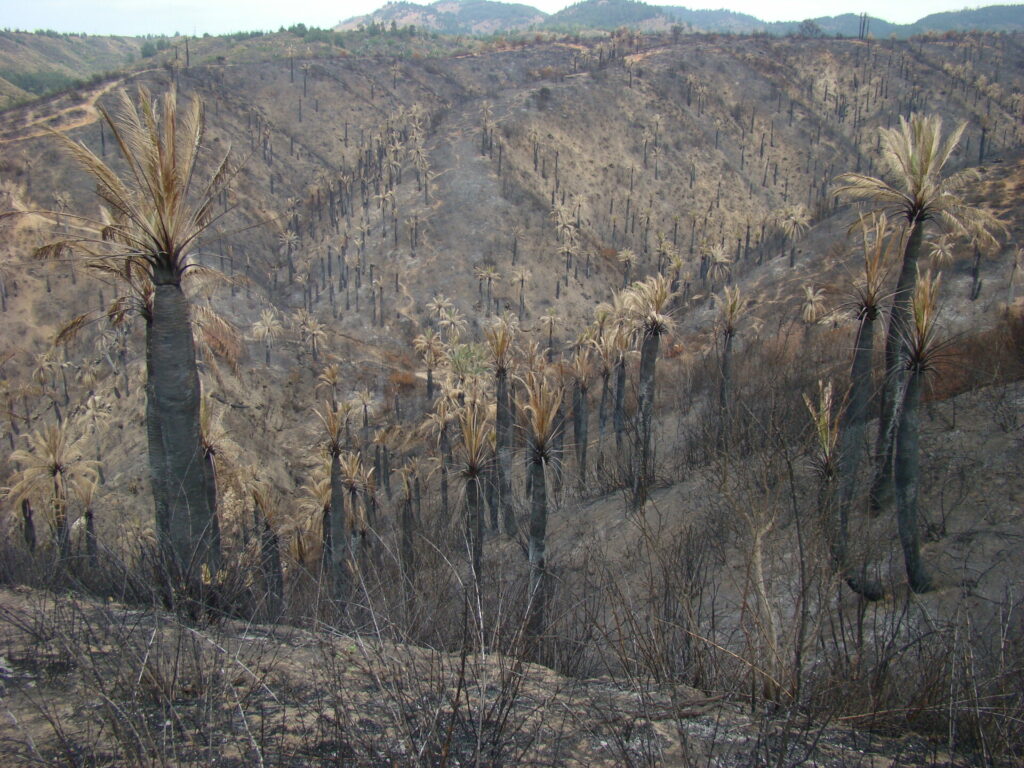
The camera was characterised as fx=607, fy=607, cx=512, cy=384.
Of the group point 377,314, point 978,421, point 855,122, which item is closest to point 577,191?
point 377,314

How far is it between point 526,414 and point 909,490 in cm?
901

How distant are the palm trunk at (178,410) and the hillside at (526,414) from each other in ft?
3.06

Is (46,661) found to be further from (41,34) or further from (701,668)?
(41,34)

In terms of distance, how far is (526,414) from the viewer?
55.5 feet

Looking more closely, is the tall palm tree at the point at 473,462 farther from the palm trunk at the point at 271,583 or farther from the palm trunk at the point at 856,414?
the palm trunk at the point at 856,414

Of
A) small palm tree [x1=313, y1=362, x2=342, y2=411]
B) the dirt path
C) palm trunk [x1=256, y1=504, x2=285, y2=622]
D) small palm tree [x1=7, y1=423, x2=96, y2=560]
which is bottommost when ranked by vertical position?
small palm tree [x1=313, y1=362, x2=342, y2=411]

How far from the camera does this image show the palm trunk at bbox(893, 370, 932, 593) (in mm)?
11469

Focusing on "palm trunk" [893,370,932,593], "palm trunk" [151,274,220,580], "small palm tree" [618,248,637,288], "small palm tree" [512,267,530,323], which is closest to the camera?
"palm trunk" [151,274,220,580]

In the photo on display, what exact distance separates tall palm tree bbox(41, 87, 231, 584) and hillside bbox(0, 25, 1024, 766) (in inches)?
30.0

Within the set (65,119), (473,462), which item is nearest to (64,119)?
(65,119)

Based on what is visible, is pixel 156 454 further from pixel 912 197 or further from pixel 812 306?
pixel 812 306

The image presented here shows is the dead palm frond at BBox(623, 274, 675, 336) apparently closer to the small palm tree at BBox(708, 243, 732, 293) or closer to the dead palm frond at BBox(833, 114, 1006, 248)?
the dead palm frond at BBox(833, 114, 1006, 248)

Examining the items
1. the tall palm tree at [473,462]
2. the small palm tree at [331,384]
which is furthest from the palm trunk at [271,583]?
the small palm tree at [331,384]

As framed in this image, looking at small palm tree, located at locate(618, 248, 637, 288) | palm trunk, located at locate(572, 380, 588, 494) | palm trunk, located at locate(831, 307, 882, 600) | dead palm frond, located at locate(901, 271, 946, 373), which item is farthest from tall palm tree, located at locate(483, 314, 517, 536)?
small palm tree, located at locate(618, 248, 637, 288)
